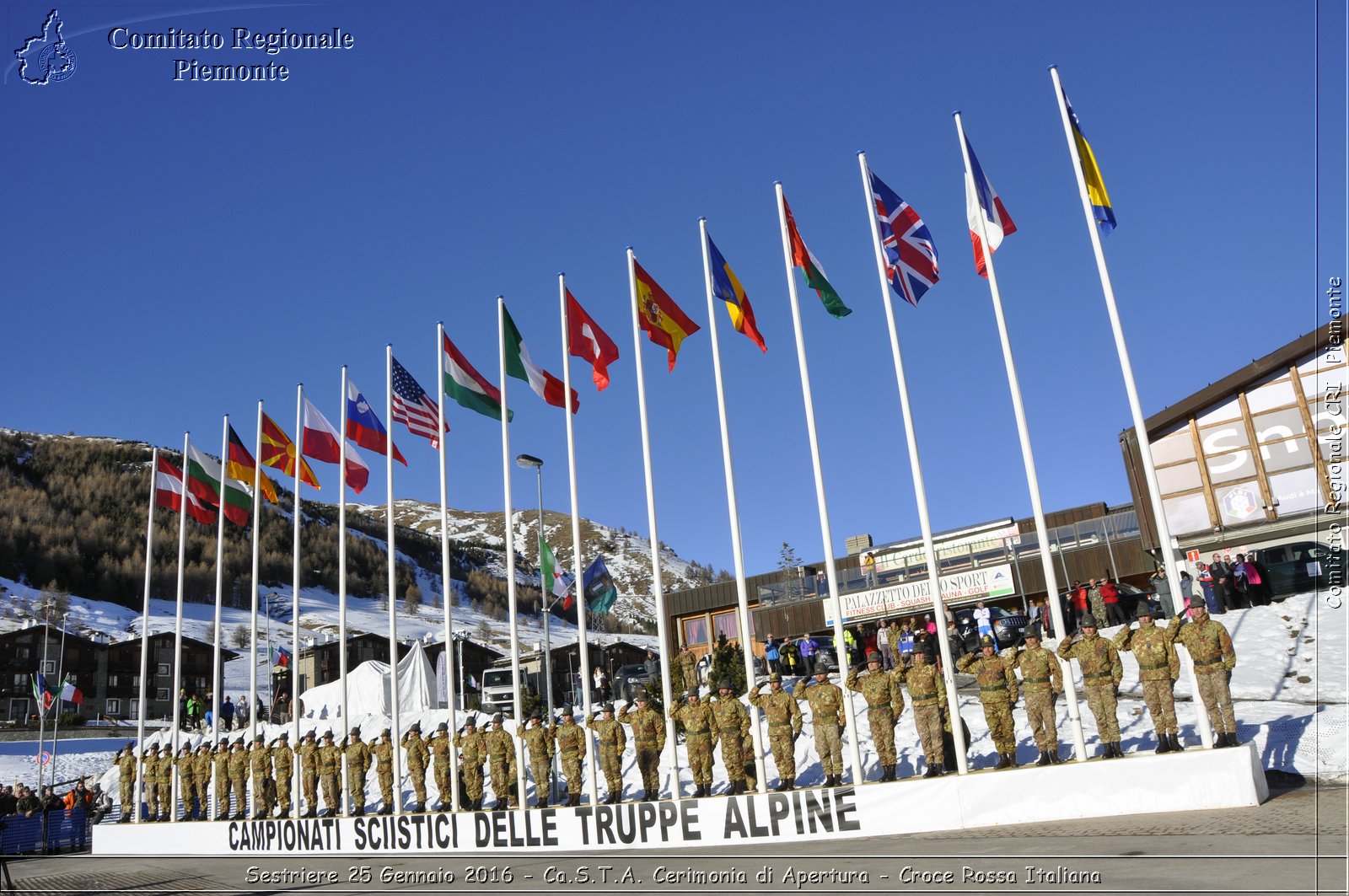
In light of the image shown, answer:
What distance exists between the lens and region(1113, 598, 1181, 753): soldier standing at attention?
12266 millimetres

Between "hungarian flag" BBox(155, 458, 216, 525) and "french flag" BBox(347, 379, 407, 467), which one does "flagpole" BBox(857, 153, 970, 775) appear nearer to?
"french flag" BBox(347, 379, 407, 467)

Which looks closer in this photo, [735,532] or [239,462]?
[735,532]

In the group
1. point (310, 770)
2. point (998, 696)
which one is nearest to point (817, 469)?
point (998, 696)

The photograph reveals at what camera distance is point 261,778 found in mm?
21875

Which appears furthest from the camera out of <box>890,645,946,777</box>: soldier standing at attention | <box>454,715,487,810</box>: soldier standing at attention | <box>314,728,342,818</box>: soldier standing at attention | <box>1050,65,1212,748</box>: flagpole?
<box>314,728,342,818</box>: soldier standing at attention

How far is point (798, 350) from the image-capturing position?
51.5 ft

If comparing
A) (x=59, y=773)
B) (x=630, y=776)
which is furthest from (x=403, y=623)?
(x=630, y=776)

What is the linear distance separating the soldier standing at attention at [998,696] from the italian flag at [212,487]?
17893 mm

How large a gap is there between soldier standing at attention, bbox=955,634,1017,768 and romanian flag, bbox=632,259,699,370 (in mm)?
7043

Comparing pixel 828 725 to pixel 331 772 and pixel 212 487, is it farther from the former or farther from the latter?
pixel 212 487

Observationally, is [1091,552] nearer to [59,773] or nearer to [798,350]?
[798,350]

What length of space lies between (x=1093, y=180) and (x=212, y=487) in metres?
21.1

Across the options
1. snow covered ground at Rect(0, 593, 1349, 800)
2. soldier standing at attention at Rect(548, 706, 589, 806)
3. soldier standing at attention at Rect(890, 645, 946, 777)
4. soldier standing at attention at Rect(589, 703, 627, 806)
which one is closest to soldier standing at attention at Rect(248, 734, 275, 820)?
snow covered ground at Rect(0, 593, 1349, 800)

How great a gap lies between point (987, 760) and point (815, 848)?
502cm
